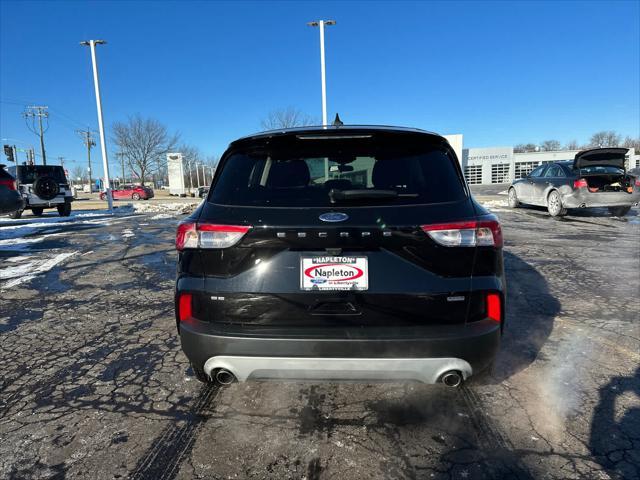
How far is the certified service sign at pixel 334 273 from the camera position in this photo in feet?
6.48

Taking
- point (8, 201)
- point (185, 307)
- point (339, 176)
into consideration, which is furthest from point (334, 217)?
point (8, 201)

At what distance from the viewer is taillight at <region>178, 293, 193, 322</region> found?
2119 millimetres

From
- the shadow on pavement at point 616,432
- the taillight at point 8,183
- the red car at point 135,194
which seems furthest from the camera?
the red car at point 135,194

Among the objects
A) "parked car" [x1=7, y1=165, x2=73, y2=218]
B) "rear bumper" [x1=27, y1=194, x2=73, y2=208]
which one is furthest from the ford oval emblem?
"rear bumper" [x1=27, y1=194, x2=73, y2=208]

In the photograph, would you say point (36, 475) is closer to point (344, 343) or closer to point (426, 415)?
point (344, 343)

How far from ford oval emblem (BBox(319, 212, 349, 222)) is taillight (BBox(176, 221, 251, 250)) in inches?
15.6

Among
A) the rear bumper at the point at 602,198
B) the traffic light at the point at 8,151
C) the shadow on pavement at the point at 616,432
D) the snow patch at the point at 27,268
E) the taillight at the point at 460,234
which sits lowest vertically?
the shadow on pavement at the point at 616,432

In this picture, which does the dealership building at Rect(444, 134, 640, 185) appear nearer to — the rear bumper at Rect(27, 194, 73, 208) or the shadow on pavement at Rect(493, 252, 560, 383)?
the rear bumper at Rect(27, 194, 73, 208)

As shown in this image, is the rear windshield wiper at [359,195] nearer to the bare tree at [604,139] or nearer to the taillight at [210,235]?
the taillight at [210,235]

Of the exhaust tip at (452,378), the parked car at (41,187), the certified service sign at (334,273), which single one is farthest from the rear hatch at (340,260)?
the parked car at (41,187)

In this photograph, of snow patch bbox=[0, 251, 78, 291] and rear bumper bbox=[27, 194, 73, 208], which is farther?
rear bumper bbox=[27, 194, 73, 208]

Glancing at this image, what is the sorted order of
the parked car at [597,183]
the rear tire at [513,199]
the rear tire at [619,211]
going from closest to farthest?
the parked car at [597,183] < the rear tire at [619,211] < the rear tire at [513,199]

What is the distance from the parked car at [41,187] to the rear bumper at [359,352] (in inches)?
632

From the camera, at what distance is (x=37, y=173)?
1491 cm
